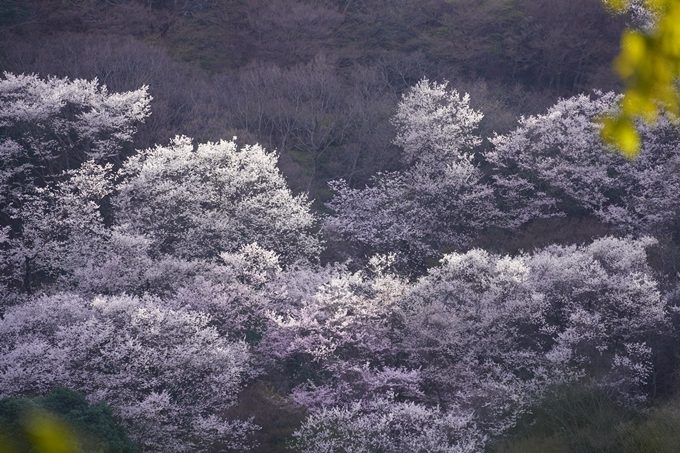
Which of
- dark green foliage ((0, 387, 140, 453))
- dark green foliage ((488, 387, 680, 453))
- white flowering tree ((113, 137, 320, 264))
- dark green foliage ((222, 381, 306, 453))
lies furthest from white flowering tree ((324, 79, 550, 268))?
dark green foliage ((0, 387, 140, 453))

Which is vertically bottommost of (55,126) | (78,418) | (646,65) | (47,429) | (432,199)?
(78,418)

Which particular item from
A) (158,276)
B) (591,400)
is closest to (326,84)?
(158,276)

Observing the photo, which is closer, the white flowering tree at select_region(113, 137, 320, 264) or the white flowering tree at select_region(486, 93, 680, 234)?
the white flowering tree at select_region(113, 137, 320, 264)

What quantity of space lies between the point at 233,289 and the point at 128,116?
38.3ft

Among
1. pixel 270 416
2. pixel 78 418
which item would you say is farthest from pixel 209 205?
pixel 78 418

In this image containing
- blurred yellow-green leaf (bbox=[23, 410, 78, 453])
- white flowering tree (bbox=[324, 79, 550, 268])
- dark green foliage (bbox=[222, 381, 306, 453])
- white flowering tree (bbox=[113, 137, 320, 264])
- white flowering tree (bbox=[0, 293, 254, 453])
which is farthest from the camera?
white flowering tree (bbox=[324, 79, 550, 268])

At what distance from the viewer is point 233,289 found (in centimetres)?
2295

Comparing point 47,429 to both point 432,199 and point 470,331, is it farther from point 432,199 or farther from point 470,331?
point 432,199

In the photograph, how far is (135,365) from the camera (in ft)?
59.6

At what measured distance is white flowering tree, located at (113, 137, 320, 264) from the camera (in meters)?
26.1

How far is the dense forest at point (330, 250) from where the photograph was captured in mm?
17906

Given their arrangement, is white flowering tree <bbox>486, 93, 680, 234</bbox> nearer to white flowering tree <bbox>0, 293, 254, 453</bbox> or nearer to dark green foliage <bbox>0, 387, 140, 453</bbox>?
white flowering tree <bbox>0, 293, 254, 453</bbox>

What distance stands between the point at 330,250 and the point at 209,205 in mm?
6397

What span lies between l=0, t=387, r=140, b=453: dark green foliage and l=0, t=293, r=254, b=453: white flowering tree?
1.78 m
